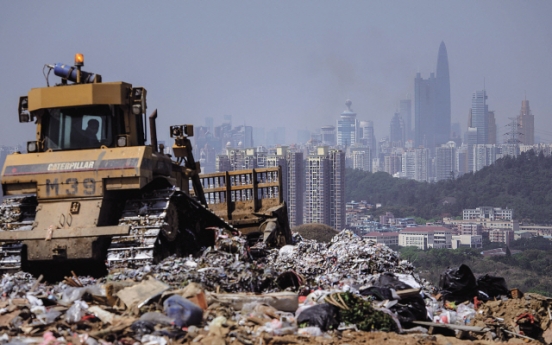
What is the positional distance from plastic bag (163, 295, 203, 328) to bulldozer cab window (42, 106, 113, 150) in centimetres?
419

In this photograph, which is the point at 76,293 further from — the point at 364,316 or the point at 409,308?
the point at 409,308

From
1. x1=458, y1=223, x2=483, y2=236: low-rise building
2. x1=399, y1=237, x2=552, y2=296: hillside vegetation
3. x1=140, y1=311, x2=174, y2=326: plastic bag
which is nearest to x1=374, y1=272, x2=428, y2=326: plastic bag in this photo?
x1=140, y1=311, x2=174, y2=326: plastic bag

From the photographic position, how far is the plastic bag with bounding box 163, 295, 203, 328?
8.55 metres

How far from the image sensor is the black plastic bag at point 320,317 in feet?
29.6

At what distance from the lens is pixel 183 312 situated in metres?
8.60

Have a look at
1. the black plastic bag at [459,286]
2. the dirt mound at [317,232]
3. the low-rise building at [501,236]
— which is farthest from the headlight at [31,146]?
the low-rise building at [501,236]

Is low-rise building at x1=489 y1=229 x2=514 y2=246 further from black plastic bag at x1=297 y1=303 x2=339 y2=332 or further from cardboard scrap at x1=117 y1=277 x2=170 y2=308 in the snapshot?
cardboard scrap at x1=117 y1=277 x2=170 y2=308

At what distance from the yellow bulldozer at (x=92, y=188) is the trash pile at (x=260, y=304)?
1.58 feet

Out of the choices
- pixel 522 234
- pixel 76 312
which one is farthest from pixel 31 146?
pixel 522 234

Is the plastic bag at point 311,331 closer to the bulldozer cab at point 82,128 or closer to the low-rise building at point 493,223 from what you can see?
the bulldozer cab at point 82,128

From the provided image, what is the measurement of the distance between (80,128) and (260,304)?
171 inches

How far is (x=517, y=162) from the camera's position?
408 feet

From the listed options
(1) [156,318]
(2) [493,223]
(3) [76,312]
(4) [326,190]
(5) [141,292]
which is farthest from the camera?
(4) [326,190]

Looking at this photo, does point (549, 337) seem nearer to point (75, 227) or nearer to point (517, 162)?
point (75, 227)
